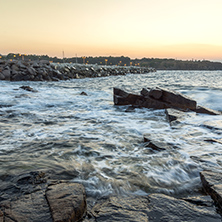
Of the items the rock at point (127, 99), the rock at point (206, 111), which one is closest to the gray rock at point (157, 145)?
the rock at point (206, 111)

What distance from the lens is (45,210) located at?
67.9 inches

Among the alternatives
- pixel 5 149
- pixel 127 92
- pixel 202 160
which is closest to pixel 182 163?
pixel 202 160

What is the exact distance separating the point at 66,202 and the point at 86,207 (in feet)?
0.79

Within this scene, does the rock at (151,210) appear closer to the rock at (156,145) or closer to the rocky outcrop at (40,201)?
the rocky outcrop at (40,201)

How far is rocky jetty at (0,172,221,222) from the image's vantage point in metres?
1.68

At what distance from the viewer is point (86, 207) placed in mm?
1896

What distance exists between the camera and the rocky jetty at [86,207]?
1684 millimetres

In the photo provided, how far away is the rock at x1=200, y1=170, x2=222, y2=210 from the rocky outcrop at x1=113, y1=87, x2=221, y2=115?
502 cm

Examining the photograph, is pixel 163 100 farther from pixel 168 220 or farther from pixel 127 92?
pixel 168 220

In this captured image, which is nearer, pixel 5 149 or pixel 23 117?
pixel 5 149

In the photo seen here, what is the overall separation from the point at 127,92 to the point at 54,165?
6.21m

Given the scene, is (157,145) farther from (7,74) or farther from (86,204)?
(7,74)

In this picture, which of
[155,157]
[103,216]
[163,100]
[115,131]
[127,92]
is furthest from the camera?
[127,92]

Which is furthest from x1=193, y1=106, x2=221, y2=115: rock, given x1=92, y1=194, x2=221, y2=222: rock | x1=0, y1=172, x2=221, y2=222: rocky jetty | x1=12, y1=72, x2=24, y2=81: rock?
x1=12, y1=72, x2=24, y2=81: rock
